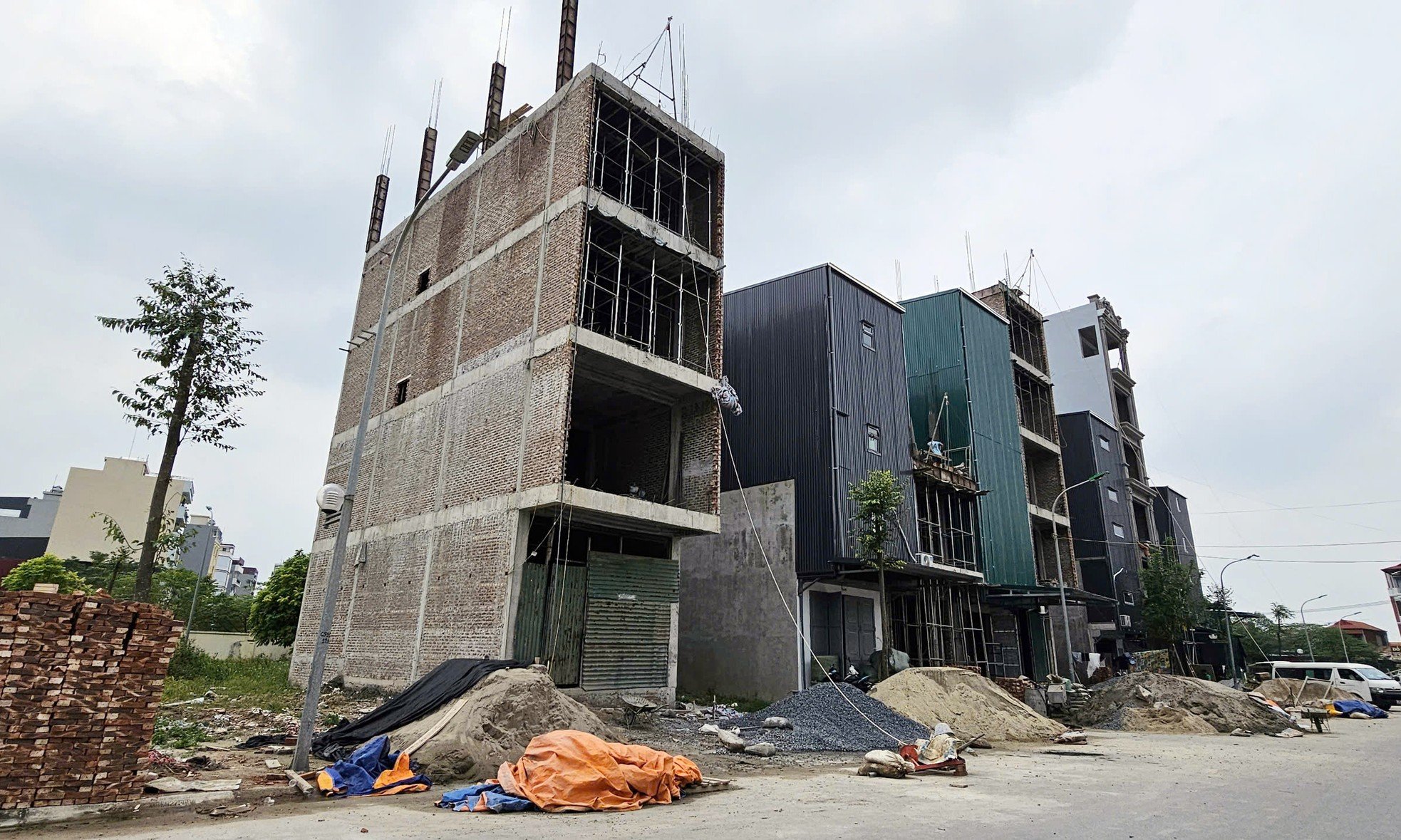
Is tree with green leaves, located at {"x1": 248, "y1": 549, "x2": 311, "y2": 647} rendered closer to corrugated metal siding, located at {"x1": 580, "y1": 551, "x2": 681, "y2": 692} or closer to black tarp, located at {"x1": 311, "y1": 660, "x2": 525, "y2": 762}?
corrugated metal siding, located at {"x1": 580, "y1": 551, "x2": 681, "y2": 692}

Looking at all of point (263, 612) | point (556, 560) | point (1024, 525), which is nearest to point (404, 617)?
point (556, 560)

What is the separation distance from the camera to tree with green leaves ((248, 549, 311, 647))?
35.2 metres

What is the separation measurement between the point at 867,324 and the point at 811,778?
735 inches

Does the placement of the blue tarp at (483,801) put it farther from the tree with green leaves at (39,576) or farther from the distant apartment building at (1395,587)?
the distant apartment building at (1395,587)

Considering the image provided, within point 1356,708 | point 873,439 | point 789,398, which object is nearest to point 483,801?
point 789,398

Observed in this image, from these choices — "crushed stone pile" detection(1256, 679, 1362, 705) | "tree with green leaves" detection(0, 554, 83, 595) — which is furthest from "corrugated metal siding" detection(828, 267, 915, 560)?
"tree with green leaves" detection(0, 554, 83, 595)

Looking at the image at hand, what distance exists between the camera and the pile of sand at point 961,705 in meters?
16.7

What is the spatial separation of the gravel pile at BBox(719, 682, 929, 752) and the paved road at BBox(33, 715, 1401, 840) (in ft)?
8.69

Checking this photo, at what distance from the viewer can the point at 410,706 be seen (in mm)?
12172

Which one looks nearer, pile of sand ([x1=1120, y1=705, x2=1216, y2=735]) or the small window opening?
pile of sand ([x1=1120, y1=705, x2=1216, y2=735])

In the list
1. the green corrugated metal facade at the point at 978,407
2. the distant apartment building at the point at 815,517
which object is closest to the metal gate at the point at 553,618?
the distant apartment building at the point at 815,517

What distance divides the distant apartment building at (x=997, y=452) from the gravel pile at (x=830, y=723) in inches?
543

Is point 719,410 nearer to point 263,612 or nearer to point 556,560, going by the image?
point 556,560

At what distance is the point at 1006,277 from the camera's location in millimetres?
39938
